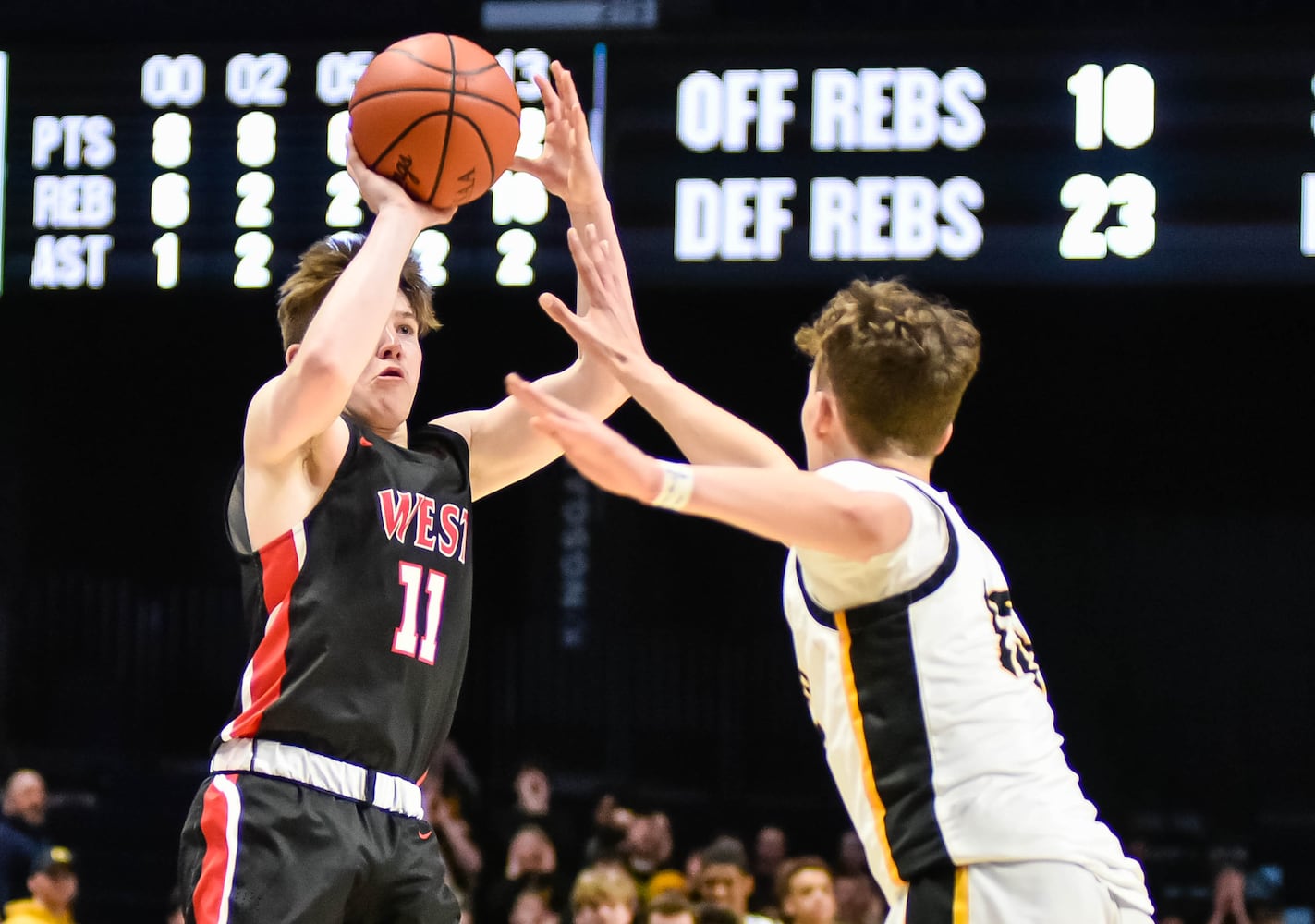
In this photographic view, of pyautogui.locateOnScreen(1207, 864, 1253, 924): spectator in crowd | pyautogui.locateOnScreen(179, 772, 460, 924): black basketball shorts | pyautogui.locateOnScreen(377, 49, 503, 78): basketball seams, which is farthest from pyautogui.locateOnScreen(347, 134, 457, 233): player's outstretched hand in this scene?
pyautogui.locateOnScreen(1207, 864, 1253, 924): spectator in crowd

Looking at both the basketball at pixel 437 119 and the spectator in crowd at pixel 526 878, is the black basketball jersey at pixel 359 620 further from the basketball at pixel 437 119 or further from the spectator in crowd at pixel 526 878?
the spectator in crowd at pixel 526 878

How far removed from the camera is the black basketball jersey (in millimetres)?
3205

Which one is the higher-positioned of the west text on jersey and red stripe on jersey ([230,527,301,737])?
the west text on jersey

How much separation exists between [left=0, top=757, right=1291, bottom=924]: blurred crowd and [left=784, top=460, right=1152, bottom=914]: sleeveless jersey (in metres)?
3.84

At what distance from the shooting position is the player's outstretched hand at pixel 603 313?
296 centimetres

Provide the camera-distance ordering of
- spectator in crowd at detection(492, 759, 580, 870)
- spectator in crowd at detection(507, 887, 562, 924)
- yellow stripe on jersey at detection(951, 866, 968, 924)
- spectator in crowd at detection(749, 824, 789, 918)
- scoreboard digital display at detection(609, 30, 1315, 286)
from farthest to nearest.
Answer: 1. spectator in crowd at detection(749, 824, 789, 918)
2. spectator in crowd at detection(492, 759, 580, 870)
3. spectator in crowd at detection(507, 887, 562, 924)
4. scoreboard digital display at detection(609, 30, 1315, 286)
5. yellow stripe on jersey at detection(951, 866, 968, 924)

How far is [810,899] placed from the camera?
20.9 feet

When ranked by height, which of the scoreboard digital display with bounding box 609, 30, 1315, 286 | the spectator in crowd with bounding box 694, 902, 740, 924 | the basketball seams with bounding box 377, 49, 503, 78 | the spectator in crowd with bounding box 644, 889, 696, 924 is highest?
the scoreboard digital display with bounding box 609, 30, 1315, 286

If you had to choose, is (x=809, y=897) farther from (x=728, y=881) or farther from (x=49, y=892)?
(x=49, y=892)

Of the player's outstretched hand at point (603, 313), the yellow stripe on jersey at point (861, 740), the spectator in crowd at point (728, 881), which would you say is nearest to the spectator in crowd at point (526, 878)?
the spectator in crowd at point (728, 881)

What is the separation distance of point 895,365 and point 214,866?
155 centimetres

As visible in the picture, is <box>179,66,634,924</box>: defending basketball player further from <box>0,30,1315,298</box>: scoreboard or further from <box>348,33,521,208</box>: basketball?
<box>0,30,1315,298</box>: scoreboard

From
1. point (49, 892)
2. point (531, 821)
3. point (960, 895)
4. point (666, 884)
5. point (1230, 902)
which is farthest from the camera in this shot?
point (531, 821)

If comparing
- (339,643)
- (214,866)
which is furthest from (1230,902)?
(214,866)
